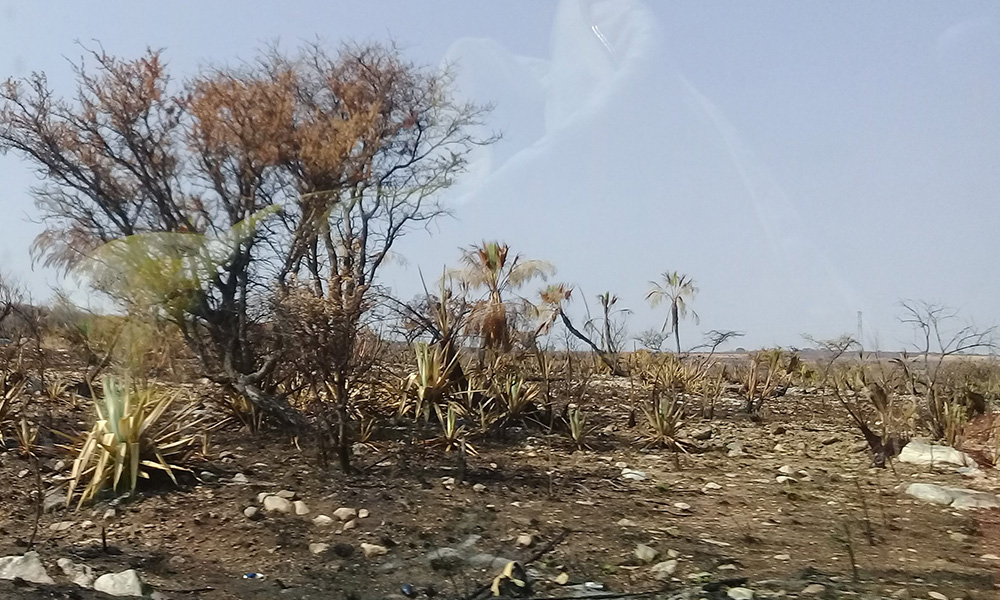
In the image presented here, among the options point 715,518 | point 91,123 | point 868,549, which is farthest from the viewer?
point 91,123

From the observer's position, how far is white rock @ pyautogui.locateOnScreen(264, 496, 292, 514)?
5.19 m

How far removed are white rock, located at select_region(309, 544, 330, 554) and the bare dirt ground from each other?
3 centimetres

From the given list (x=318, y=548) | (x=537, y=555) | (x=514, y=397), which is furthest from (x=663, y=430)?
(x=318, y=548)

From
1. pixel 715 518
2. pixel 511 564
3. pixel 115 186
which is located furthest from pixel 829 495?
pixel 115 186

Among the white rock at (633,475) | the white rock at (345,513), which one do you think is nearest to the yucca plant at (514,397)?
the white rock at (633,475)

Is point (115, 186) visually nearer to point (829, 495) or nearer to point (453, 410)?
point (453, 410)

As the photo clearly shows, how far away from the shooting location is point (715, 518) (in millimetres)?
5242

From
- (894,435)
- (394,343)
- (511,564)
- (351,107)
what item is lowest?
(511,564)

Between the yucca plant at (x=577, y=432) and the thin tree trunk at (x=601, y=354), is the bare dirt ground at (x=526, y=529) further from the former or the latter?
the thin tree trunk at (x=601, y=354)

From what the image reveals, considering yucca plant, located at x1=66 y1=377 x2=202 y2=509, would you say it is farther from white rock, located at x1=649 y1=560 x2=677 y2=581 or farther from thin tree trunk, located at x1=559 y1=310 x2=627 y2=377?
thin tree trunk, located at x1=559 y1=310 x2=627 y2=377

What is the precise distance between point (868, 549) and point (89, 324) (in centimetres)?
910

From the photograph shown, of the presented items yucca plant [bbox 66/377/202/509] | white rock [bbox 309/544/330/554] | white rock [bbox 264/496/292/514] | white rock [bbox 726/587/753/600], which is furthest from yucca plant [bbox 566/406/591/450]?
white rock [bbox 726/587/753/600]

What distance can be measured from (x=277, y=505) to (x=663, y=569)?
2372 mm

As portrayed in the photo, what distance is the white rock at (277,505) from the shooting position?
5191 mm
